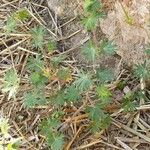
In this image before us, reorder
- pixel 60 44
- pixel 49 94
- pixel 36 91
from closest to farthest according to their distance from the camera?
pixel 36 91, pixel 49 94, pixel 60 44

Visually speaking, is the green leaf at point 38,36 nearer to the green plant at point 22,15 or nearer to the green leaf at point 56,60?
the green leaf at point 56,60

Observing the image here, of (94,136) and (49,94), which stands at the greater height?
(49,94)

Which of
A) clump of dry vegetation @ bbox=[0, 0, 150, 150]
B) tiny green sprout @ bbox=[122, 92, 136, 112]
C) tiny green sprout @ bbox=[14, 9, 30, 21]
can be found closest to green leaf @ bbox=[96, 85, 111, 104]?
clump of dry vegetation @ bbox=[0, 0, 150, 150]

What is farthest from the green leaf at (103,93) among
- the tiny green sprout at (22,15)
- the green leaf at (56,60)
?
the tiny green sprout at (22,15)

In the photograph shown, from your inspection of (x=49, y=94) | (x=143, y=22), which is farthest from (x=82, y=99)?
(x=143, y=22)

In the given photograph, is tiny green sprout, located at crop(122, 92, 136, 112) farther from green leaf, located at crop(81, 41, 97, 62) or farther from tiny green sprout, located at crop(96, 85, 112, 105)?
green leaf, located at crop(81, 41, 97, 62)

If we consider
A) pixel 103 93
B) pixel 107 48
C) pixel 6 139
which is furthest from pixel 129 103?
pixel 6 139

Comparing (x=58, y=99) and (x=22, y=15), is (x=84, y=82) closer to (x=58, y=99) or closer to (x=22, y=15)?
(x=58, y=99)

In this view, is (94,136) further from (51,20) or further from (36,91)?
(51,20)
